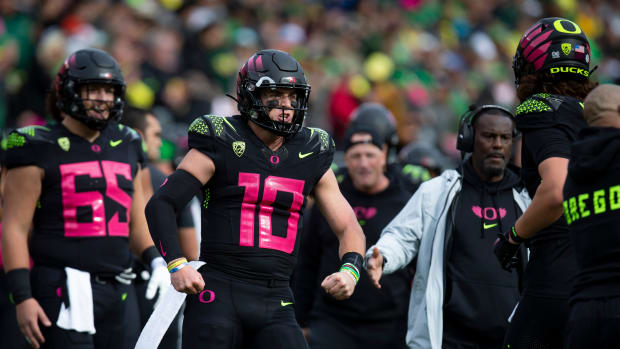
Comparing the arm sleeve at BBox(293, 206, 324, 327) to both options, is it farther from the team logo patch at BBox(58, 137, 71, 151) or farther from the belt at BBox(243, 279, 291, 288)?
the belt at BBox(243, 279, 291, 288)

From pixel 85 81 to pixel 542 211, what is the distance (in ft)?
10.2

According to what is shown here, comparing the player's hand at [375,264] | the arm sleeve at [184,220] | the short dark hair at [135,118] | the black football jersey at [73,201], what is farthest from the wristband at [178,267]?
the short dark hair at [135,118]

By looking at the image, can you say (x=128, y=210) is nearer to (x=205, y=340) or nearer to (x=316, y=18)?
(x=205, y=340)

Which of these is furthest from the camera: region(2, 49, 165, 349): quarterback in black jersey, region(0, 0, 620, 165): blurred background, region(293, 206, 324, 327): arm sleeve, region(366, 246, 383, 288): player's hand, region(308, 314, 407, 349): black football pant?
region(0, 0, 620, 165): blurred background

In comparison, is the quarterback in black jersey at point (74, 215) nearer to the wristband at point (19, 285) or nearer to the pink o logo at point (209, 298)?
the wristband at point (19, 285)

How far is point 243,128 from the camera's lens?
499cm

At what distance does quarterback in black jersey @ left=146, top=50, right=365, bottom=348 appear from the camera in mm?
4691

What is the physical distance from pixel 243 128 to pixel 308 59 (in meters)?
10.2

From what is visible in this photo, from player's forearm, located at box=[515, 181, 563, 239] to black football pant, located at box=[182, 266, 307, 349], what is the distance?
1.29 m

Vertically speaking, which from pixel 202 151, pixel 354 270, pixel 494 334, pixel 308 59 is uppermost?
pixel 308 59

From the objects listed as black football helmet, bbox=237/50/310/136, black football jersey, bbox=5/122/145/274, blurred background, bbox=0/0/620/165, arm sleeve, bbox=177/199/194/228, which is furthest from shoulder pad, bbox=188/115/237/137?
blurred background, bbox=0/0/620/165

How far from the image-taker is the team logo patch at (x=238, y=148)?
16.0ft

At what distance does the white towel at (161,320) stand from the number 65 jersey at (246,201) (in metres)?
0.19

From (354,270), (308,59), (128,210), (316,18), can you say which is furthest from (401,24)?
(354,270)
